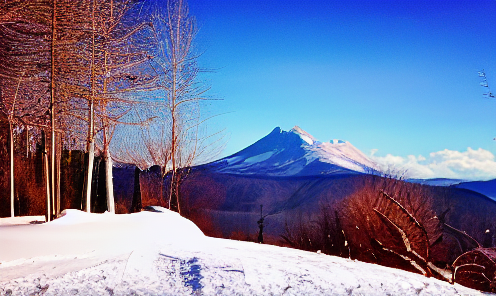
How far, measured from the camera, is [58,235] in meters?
2.56

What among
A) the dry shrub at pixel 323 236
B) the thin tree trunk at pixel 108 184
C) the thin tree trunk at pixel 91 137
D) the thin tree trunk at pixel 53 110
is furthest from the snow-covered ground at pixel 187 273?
the dry shrub at pixel 323 236

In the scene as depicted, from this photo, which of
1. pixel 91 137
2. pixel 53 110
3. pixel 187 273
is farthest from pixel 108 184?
pixel 187 273

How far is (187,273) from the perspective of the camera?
1.63 metres

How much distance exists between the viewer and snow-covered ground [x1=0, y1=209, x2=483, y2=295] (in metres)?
1.51

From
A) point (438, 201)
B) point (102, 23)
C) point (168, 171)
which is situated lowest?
point (438, 201)

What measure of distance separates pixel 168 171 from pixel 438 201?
16.3 metres

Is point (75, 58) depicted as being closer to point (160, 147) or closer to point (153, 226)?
point (160, 147)

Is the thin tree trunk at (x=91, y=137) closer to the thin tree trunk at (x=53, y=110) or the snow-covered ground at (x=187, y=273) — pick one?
the thin tree trunk at (x=53, y=110)

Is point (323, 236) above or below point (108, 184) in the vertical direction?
below

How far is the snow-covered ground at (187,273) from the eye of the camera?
151 centimetres

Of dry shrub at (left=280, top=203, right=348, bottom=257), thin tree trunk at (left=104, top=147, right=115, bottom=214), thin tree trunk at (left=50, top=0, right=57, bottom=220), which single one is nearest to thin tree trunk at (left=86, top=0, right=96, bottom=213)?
thin tree trunk at (left=104, top=147, right=115, bottom=214)

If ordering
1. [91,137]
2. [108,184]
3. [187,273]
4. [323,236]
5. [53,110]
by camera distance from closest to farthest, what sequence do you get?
[187,273], [53,110], [91,137], [108,184], [323,236]

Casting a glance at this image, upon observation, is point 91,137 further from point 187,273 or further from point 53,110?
point 187,273

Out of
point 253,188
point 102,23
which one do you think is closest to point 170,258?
point 102,23
